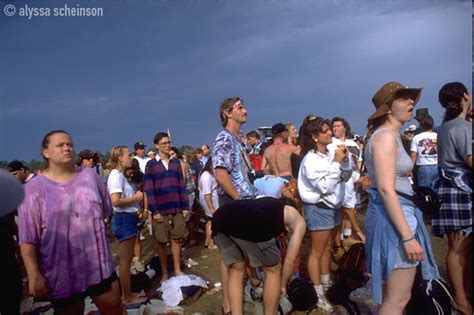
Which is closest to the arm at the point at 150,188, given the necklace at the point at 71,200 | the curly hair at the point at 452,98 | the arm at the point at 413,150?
the necklace at the point at 71,200

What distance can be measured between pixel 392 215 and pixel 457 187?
1110 millimetres

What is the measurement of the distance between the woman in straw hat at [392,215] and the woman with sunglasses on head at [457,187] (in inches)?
28.7

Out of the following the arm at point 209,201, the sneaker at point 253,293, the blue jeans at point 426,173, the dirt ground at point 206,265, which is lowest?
the dirt ground at point 206,265

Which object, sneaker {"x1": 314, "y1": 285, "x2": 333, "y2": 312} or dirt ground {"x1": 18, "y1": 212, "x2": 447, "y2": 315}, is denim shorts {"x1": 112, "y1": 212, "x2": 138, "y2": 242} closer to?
dirt ground {"x1": 18, "y1": 212, "x2": 447, "y2": 315}

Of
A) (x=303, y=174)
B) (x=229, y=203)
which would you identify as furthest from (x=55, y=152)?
(x=303, y=174)

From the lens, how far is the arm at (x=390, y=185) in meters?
2.45

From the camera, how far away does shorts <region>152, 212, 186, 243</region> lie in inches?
208

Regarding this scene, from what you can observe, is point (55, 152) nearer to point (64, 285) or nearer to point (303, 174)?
point (64, 285)

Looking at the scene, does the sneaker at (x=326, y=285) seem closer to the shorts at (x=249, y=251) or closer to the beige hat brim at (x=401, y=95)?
the shorts at (x=249, y=251)

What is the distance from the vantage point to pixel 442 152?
3307 mm

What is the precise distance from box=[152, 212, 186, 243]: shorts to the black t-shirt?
232cm

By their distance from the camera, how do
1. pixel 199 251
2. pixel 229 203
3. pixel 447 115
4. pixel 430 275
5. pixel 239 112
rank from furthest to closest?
1. pixel 199 251
2. pixel 239 112
3. pixel 447 115
4. pixel 229 203
5. pixel 430 275

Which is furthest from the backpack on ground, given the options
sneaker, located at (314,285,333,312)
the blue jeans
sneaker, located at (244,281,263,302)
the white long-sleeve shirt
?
the blue jeans

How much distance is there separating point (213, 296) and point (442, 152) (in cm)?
306
